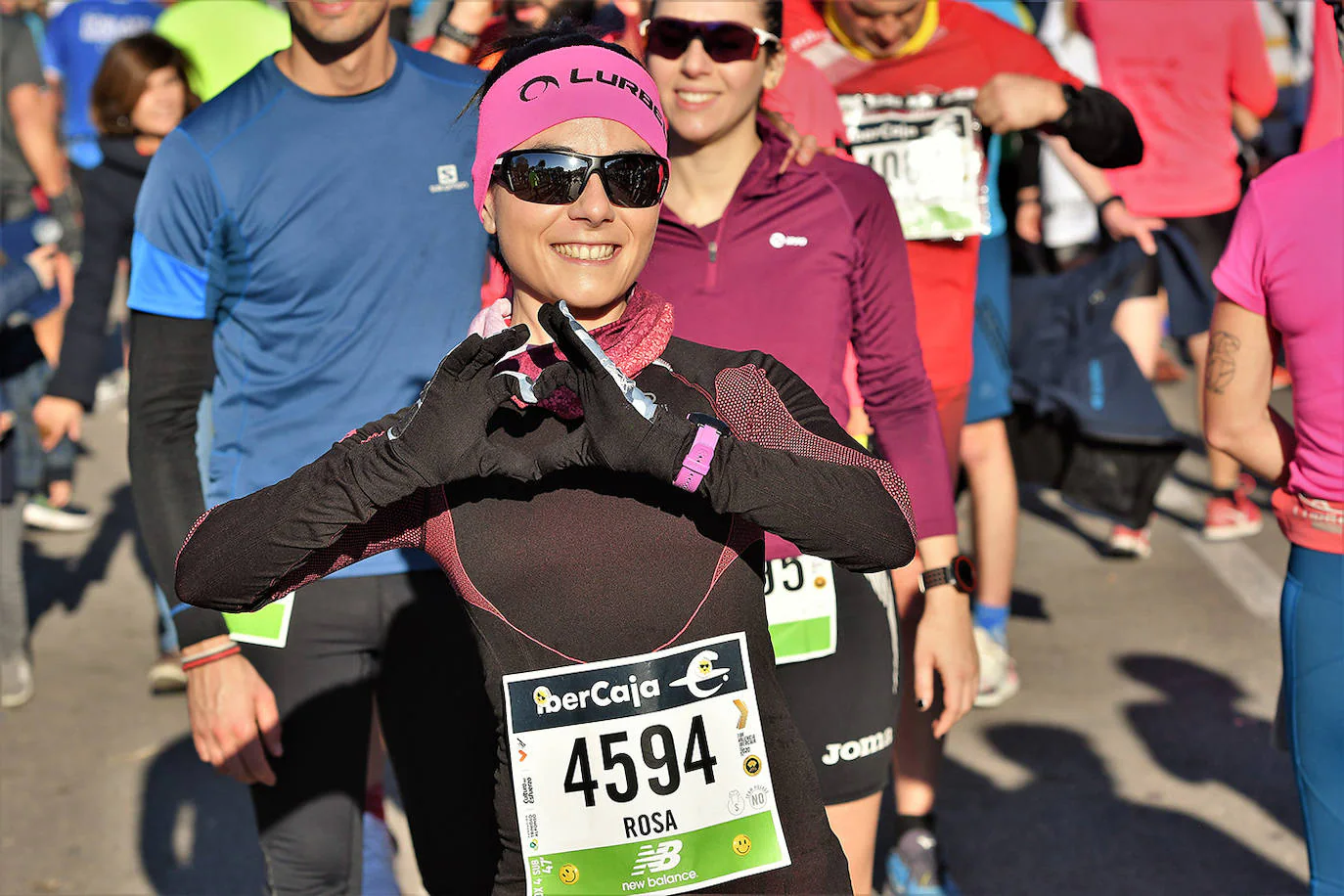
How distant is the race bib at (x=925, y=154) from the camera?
4312mm

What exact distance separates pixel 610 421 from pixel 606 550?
36 centimetres

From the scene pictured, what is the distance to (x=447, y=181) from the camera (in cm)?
353

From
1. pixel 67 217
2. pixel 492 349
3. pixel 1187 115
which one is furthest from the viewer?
pixel 67 217

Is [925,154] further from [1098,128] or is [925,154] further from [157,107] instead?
[157,107]

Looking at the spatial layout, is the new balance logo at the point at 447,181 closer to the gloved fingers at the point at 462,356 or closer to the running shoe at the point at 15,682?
the gloved fingers at the point at 462,356

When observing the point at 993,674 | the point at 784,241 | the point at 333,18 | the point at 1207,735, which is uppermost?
the point at 333,18

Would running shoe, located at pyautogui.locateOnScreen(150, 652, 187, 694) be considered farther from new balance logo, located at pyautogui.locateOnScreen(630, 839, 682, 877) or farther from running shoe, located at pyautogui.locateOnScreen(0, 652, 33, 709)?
new balance logo, located at pyautogui.locateOnScreen(630, 839, 682, 877)

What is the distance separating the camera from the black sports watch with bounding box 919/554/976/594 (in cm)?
341

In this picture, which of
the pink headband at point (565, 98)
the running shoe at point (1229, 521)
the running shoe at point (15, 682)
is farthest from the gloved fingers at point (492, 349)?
the running shoe at point (1229, 521)

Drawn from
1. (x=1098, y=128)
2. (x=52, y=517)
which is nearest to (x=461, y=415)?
(x=1098, y=128)

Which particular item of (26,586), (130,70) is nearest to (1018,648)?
(130,70)

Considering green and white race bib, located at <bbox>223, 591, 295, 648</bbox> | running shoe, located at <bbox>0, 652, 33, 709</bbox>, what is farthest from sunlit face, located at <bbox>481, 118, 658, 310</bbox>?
running shoe, located at <bbox>0, 652, 33, 709</bbox>

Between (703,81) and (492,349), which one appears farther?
(703,81)

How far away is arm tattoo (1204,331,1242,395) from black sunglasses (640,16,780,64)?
1.13 m
